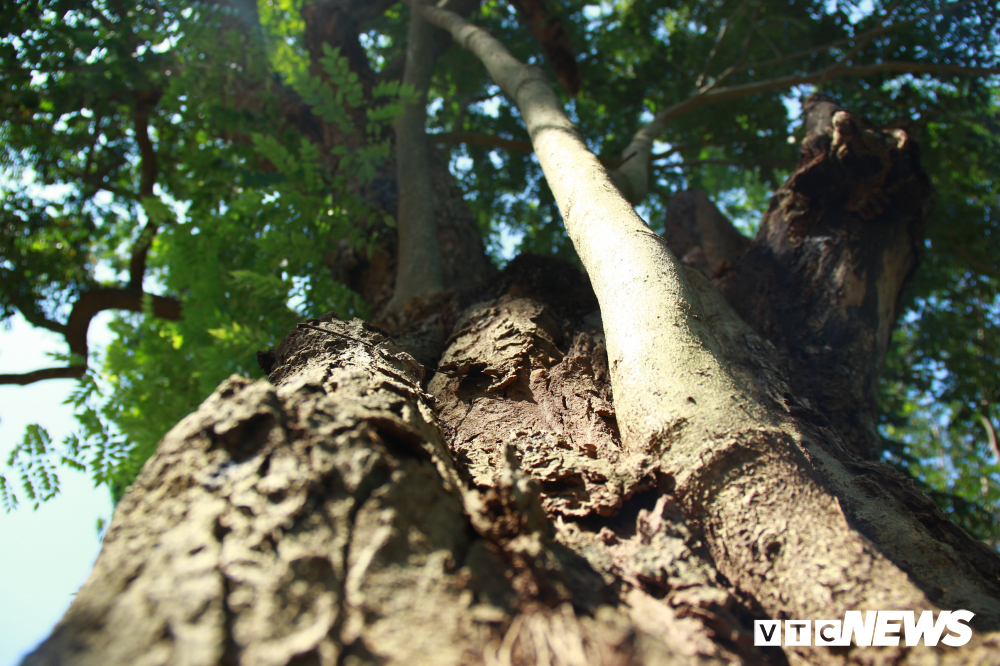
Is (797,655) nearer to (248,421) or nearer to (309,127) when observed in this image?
(248,421)

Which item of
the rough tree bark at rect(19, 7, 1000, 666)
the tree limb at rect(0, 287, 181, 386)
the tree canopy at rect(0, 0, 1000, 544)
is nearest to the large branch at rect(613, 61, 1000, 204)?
the tree canopy at rect(0, 0, 1000, 544)

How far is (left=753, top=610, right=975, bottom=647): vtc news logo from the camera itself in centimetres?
103

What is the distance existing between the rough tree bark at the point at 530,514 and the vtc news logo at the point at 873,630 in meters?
0.02

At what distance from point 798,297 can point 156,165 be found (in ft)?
19.9

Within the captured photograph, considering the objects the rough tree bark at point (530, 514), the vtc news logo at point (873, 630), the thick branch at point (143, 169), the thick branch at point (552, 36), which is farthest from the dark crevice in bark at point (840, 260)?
the thick branch at point (143, 169)

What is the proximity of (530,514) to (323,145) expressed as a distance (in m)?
4.41

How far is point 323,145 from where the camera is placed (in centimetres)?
477

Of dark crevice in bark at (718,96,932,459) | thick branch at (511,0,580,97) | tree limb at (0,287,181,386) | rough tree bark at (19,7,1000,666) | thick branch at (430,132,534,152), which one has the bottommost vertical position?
rough tree bark at (19,7,1000,666)

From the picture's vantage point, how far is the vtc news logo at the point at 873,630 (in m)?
1.03

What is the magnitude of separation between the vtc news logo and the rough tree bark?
0.02m

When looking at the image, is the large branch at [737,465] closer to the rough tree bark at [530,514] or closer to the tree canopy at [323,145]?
the rough tree bark at [530,514]

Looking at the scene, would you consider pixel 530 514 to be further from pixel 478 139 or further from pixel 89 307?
pixel 89 307

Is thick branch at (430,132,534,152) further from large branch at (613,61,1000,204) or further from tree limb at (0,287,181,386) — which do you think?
tree limb at (0,287,181,386)

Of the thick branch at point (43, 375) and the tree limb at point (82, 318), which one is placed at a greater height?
the tree limb at point (82, 318)
